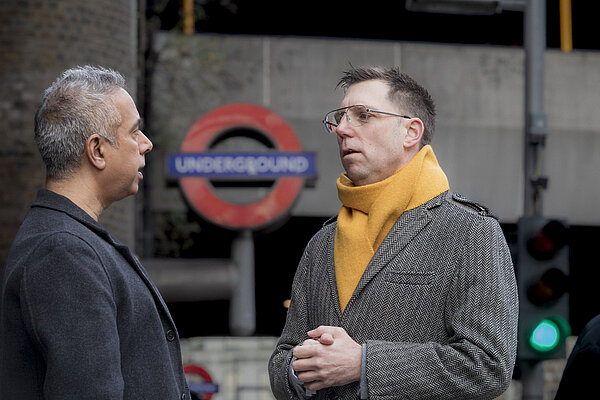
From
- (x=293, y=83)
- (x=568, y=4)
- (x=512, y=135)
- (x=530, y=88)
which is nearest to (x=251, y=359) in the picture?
(x=293, y=83)

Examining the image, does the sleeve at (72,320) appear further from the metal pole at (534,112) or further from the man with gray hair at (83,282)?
the metal pole at (534,112)

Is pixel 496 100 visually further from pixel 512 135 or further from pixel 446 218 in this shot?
pixel 446 218

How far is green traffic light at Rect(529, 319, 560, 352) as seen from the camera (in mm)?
7191

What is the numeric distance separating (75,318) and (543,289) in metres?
5.17

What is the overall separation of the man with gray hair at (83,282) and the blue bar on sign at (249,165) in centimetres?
924

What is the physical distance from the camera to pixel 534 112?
330 inches

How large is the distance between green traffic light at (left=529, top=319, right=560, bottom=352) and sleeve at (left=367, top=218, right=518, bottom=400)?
427cm

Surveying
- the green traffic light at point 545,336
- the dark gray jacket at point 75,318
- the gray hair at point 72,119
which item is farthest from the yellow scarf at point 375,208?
the green traffic light at point 545,336

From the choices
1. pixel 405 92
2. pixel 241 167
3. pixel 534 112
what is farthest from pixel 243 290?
pixel 405 92

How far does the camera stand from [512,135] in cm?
1666

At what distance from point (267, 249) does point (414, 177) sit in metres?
16.9

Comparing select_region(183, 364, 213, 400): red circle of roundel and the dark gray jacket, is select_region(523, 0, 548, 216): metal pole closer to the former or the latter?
the dark gray jacket

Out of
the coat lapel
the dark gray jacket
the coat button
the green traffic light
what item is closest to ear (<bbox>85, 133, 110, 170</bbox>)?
the dark gray jacket

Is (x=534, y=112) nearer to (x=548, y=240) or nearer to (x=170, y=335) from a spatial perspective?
(x=548, y=240)
